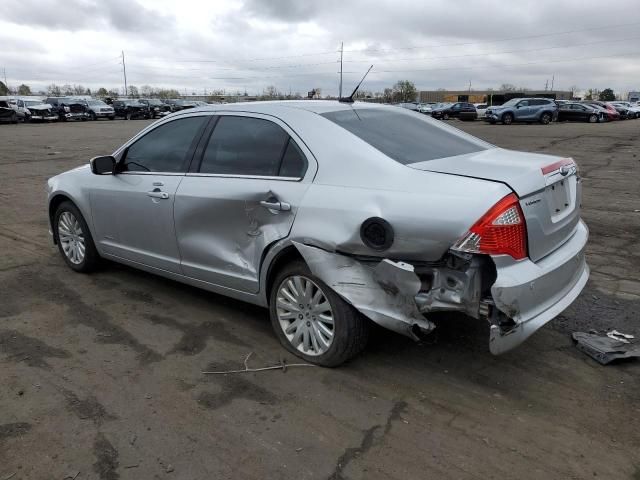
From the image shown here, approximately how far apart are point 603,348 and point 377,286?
1.73 m

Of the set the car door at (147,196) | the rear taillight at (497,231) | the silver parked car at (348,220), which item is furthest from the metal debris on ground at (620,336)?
the car door at (147,196)

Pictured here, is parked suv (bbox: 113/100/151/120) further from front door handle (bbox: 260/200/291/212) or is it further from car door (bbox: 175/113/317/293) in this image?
front door handle (bbox: 260/200/291/212)

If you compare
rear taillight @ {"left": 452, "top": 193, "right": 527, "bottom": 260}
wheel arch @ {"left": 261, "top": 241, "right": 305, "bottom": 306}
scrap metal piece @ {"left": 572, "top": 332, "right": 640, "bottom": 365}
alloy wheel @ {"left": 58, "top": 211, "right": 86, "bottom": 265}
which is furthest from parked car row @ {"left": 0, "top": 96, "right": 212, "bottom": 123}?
rear taillight @ {"left": 452, "top": 193, "right": 527, "bottom": 260}

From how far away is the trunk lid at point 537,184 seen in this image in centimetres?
300

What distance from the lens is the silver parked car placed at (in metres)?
2.92

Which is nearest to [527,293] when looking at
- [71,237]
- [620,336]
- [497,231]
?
[497,231]

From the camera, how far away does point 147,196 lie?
4.34m

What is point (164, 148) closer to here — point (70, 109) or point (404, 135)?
point (404, 135)

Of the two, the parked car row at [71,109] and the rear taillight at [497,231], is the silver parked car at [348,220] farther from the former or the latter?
the parked car row at [71,109]

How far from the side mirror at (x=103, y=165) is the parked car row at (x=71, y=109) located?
33.2 m

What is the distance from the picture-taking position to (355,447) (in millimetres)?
2752

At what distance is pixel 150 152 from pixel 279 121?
4.62ft

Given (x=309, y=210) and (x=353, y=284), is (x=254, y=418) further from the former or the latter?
(x=309, y=210)

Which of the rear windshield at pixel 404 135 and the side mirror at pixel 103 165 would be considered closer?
the rear windshield at pixel 404 135
